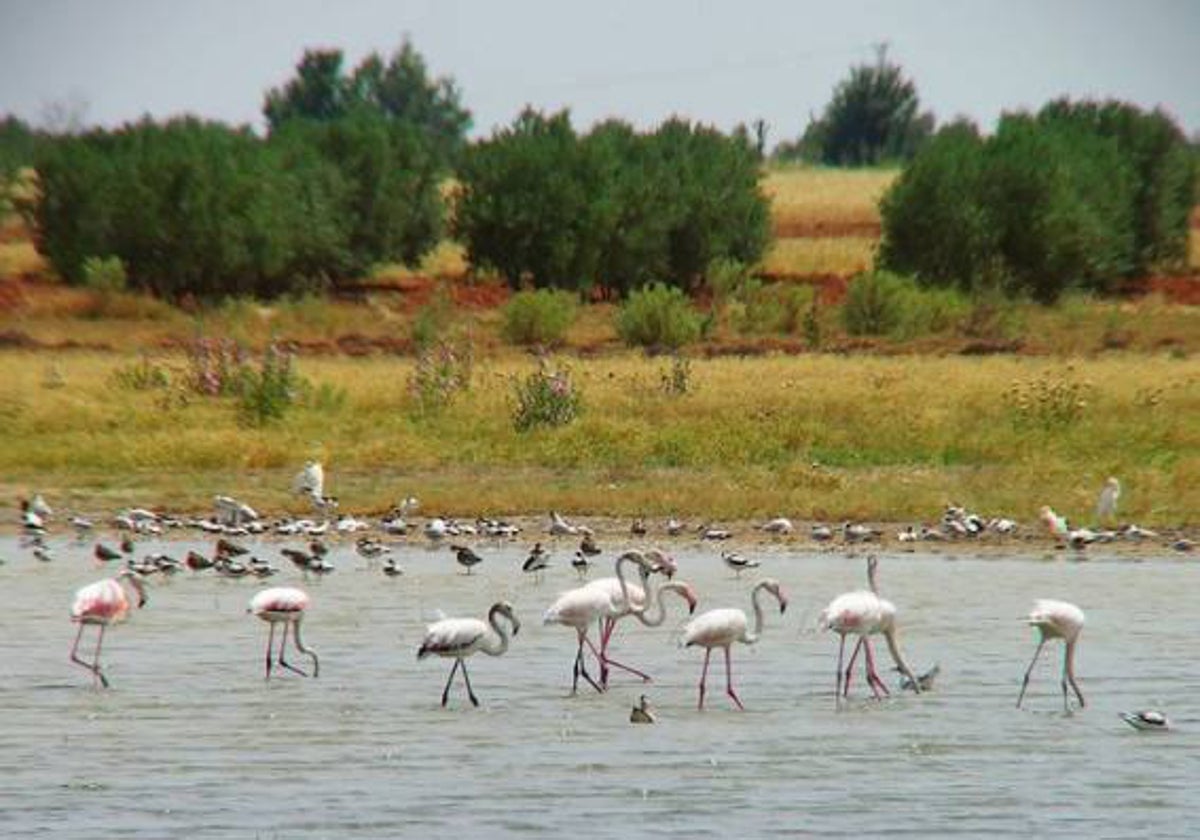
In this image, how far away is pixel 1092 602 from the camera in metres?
18.8

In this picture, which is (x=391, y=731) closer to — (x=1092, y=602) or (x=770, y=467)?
(x=1092, y=602)

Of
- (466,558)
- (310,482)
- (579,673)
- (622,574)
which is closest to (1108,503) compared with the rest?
(466,558)

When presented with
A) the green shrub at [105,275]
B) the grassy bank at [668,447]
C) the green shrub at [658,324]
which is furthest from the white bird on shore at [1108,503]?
the green shrub at [105,275]

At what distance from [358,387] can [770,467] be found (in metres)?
7.45

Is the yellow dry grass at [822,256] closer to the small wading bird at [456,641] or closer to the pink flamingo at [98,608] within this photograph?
the pink flamingo at [98,608]

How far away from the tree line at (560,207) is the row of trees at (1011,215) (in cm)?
6

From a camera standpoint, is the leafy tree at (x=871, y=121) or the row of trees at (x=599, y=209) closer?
the row of trees at (x=599, y=209)

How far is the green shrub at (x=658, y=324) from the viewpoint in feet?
137

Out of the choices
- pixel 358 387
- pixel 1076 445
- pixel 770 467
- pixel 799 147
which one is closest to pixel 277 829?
pixel 770 467

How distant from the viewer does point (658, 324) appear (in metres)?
42.0

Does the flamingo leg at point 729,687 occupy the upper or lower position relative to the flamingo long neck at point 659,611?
lower

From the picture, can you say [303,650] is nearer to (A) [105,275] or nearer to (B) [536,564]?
(B) [536,564]

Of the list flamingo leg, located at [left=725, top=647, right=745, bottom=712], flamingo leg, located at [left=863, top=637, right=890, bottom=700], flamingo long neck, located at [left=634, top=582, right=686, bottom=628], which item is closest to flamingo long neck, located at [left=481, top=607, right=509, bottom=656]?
flamingo long neck, located at [left=634, top=582, right=686, bottom=628]

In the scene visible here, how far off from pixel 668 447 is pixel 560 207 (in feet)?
103
